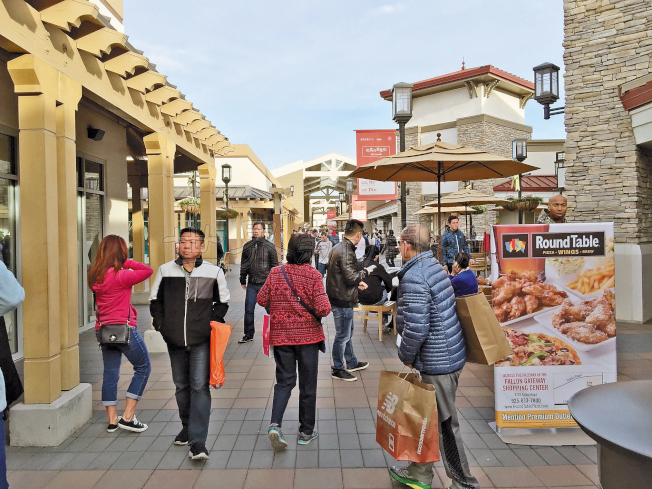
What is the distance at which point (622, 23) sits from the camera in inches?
334

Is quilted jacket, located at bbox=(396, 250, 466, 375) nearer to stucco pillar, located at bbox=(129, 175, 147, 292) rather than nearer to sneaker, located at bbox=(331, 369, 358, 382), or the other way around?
sneaker, located at bbox=(331, 369, 358, 382)

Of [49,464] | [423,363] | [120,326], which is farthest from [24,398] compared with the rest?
[423,363]

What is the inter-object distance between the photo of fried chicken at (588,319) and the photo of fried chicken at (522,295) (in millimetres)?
121

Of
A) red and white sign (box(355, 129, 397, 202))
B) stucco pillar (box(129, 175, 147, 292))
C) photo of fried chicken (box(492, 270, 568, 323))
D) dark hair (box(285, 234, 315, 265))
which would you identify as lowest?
photo of fried chicken (box(492, 270, 568, 323))

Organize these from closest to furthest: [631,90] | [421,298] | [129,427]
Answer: [421,298]
[129,427]
[631,90]

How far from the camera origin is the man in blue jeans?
15.6 feet

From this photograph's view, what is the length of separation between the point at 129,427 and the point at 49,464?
2.13 feet

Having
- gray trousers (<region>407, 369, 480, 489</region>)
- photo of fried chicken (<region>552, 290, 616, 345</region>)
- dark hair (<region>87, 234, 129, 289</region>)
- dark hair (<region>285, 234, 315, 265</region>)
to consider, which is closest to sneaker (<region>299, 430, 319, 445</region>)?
gray trousers (<region>407, 369, 480, 489</region>)

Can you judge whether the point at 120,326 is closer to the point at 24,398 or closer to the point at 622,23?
the point at 24,398

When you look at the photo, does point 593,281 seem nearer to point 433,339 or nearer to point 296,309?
point 433,339

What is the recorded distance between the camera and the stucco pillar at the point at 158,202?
21.8ft

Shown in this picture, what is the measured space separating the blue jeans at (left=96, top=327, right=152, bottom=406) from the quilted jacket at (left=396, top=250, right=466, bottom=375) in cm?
234

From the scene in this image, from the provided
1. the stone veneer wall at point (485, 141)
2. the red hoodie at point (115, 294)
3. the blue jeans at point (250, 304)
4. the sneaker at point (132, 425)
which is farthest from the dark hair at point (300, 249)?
the stone veneer wall at point (485, 141)

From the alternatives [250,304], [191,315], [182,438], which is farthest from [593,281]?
[250,304]
